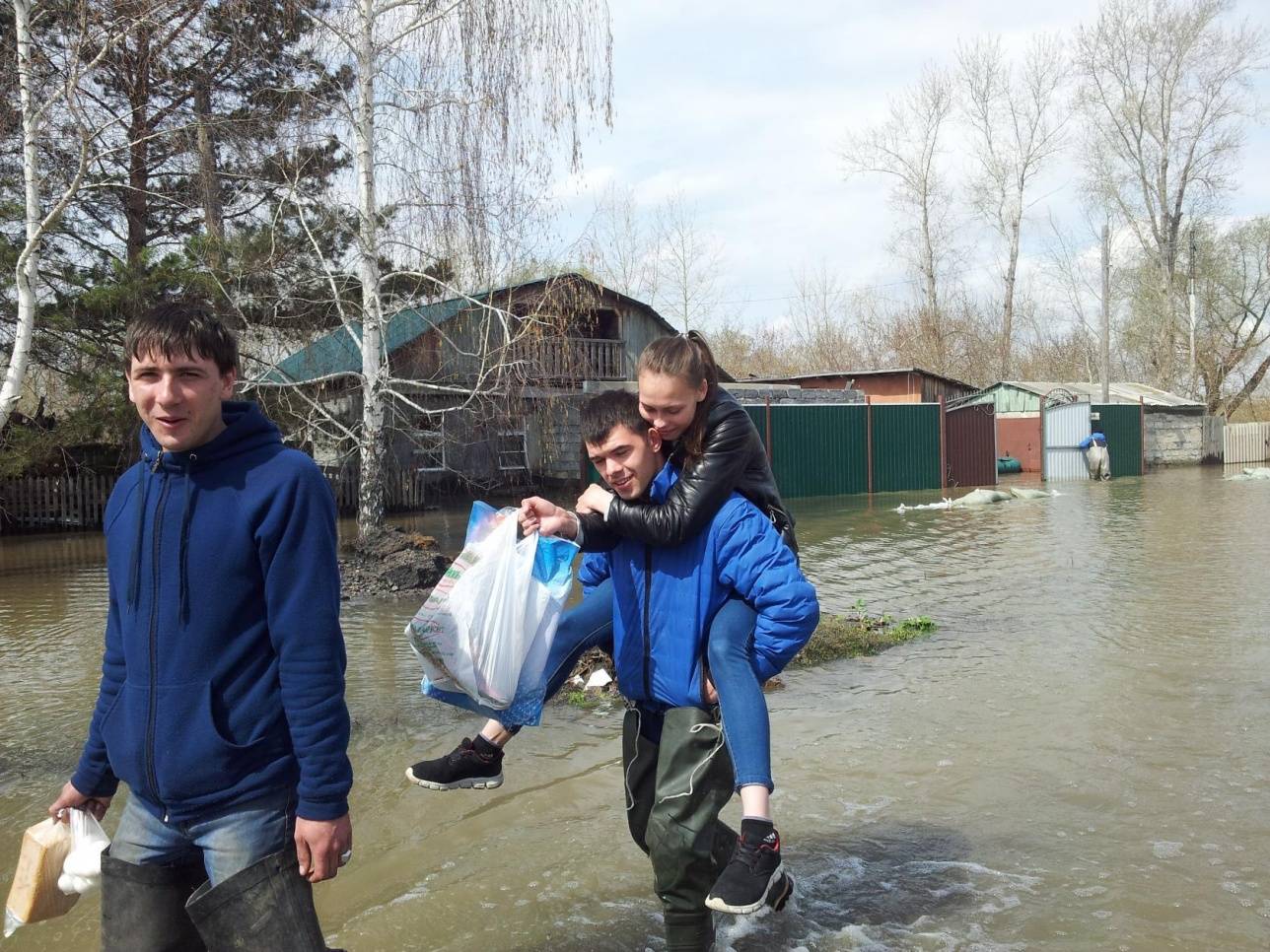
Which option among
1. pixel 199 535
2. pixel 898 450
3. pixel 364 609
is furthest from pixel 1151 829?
pixel 898 450

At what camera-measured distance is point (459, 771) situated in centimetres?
314

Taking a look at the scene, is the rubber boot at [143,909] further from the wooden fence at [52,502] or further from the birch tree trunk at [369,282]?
the wooden fence at [52,502]

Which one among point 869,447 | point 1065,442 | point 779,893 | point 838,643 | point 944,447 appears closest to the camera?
point 779,893

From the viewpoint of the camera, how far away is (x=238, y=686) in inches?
88.3

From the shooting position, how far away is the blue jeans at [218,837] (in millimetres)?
2234

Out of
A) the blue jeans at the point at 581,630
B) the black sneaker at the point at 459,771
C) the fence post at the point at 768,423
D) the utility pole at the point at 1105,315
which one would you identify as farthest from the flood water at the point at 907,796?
the utility pole at the point at 1105,315

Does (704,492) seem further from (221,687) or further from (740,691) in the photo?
(221,687)

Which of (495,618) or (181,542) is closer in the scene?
(181,542)

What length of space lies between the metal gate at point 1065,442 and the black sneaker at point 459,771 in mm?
28907

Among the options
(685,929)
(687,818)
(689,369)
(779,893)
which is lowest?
(685,929)

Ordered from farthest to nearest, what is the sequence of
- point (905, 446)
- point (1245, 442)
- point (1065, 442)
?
point (1245, 442), point (1065, 442), point (905, 446)

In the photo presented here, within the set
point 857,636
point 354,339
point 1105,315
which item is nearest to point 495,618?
point 857,636

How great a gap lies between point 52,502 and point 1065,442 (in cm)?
2539

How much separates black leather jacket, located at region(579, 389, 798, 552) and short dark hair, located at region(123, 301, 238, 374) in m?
1.14
